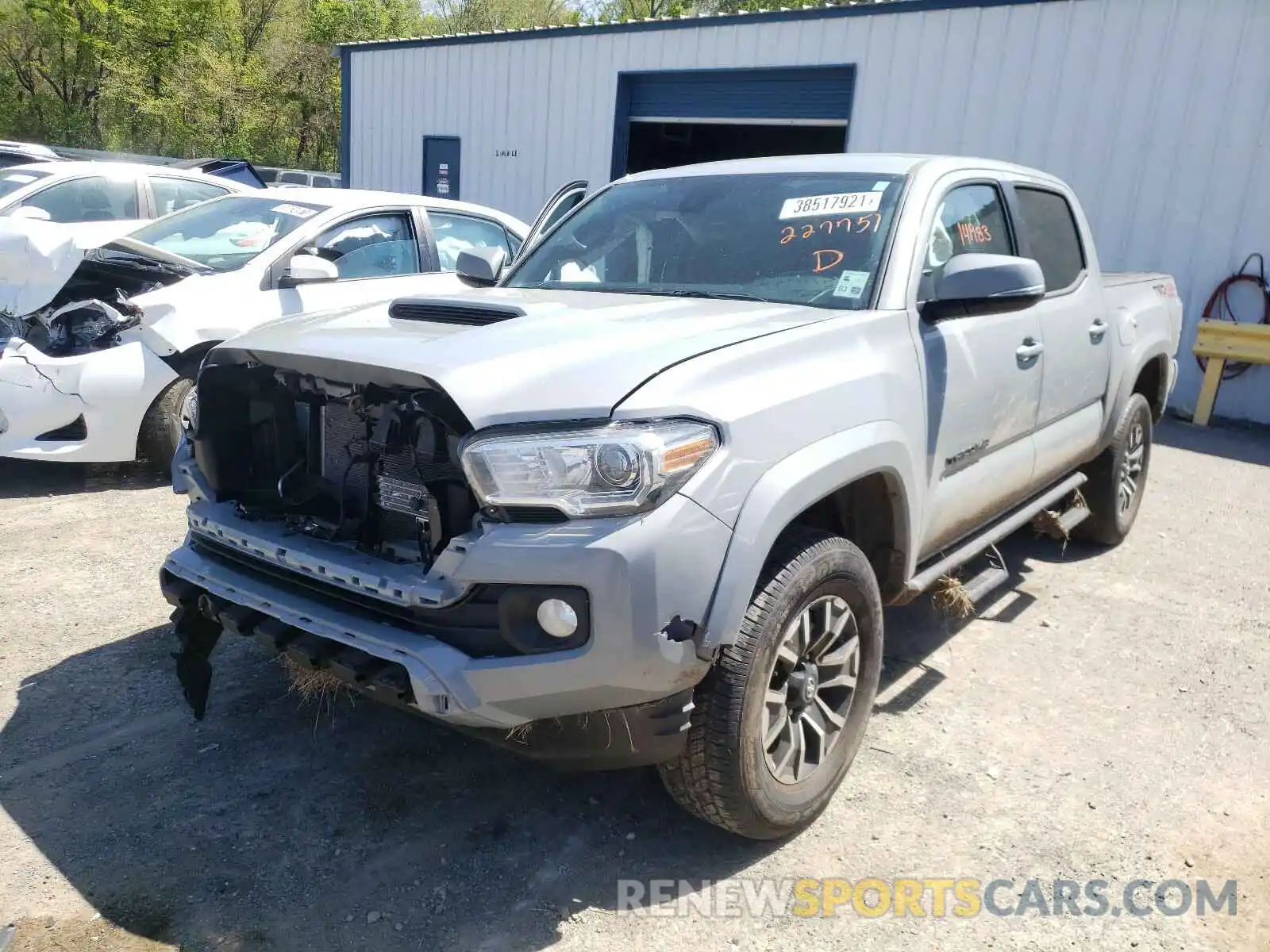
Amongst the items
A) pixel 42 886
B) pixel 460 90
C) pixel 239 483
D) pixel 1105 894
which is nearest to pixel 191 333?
pixel 239 483

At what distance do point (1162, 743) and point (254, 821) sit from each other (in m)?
3.03

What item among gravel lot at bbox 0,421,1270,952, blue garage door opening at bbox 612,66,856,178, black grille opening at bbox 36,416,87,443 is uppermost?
blue garage door opening at bbox 612,66,856,178

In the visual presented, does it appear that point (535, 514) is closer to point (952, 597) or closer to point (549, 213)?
point (952, 597)

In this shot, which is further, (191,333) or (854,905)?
(191,333)

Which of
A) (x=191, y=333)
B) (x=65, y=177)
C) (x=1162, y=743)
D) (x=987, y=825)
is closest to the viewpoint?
(x=987, y=825)

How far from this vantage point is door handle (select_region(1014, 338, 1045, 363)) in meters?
3.81

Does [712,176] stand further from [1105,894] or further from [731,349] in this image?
[1105,894]

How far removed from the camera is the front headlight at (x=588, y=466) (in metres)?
2.28

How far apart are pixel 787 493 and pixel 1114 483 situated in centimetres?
352

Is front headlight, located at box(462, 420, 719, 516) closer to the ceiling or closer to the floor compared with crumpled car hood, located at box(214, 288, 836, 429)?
closer to the floor

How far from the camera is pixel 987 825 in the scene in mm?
3000

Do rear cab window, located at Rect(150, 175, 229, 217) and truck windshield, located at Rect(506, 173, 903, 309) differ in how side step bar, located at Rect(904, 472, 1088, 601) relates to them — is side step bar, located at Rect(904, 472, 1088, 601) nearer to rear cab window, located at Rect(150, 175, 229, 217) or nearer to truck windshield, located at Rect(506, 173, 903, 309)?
truck windshield, located at Rect(506, 173, 903, 309)

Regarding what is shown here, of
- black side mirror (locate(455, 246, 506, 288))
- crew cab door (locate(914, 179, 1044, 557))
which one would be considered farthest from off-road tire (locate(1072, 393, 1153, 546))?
black side mirror (locate(455, 246, 506, 288))

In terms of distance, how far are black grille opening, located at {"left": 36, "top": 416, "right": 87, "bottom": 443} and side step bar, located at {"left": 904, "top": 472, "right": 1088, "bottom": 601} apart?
4486mm
